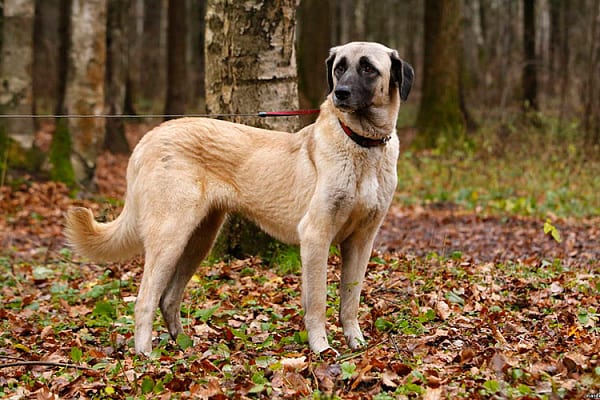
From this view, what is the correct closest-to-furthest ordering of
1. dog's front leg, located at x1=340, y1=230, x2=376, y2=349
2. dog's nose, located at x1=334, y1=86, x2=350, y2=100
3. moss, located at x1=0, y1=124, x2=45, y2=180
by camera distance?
dog's nose, located at x1=334, y1=86, x2=350, y2=100
dog's front leg, located at x1=340, y1=230, x2=376, y2=349
moss, located at x1=0, y1=124, x2=45, y2=180

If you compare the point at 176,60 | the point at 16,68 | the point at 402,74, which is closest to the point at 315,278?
the point at 402,74

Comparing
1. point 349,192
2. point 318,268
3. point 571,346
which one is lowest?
point 571,346

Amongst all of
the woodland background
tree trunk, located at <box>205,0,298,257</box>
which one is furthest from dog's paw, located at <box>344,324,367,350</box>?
tree trunk, located at <box>205,0,298,257</box>

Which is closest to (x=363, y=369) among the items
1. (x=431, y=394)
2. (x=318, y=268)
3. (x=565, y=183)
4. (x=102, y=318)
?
(x=431, y=394)

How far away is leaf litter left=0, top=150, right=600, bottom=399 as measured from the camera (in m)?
4.02

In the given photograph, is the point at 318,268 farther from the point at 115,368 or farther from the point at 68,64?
the point at 68,64

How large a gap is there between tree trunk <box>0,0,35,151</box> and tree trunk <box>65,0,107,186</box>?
0.72 metres

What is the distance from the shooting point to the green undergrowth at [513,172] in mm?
11703

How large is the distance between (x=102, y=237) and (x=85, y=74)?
7.34m

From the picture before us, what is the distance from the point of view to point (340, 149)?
4.93m

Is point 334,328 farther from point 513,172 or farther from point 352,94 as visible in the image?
point 513,172

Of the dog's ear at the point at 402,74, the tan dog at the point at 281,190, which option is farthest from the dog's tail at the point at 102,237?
the dog's ear at the point at 402,74

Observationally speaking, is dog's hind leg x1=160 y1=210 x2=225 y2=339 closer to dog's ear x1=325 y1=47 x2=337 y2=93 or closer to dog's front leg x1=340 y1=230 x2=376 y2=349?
dog's front leg x1=340 y1=230 x2=376 y2=349

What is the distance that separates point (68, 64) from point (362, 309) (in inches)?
329
